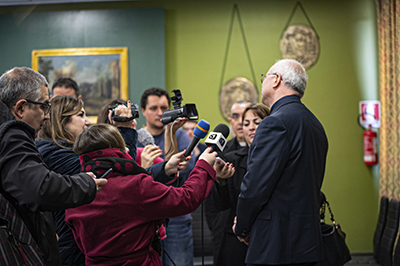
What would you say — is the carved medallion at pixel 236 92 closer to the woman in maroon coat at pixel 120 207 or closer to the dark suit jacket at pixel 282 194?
the dark suit jacket at pixel 282 194

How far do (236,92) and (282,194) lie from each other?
3.64 meters

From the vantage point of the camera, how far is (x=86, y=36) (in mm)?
5191

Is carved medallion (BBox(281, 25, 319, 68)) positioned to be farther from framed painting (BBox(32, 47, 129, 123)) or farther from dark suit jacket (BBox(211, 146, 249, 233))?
dark suit jacket (BBox(211, 146, 249, 233))

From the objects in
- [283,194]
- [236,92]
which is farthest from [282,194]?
[236,92]

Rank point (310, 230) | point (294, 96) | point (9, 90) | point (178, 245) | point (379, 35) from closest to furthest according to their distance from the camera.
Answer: point (9, 90) → point (310, 230) → point (294, 96) → point (178, 245) → point (379, 35)

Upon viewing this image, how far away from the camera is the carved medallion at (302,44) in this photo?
521cm

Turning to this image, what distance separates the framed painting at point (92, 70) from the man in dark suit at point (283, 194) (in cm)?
368

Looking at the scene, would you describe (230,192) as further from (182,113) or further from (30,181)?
(30,181)

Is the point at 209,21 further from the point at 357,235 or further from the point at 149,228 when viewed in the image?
the point at 149,228

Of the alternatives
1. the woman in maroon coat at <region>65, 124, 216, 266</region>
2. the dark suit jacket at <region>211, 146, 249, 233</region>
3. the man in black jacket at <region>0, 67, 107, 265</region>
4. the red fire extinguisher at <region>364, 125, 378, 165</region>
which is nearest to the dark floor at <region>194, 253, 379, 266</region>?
the red fire extinguisher at <region>364, 125, 378, 165</region>

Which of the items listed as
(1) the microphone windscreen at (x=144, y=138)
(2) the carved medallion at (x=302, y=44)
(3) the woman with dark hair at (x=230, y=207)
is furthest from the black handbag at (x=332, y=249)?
(2) the carved medallion at (x=302, y=44)

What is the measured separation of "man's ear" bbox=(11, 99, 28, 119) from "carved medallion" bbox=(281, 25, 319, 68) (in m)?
4.21

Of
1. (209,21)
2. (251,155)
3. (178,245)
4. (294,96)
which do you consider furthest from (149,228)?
(209,21)

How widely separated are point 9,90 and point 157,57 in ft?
12.1
